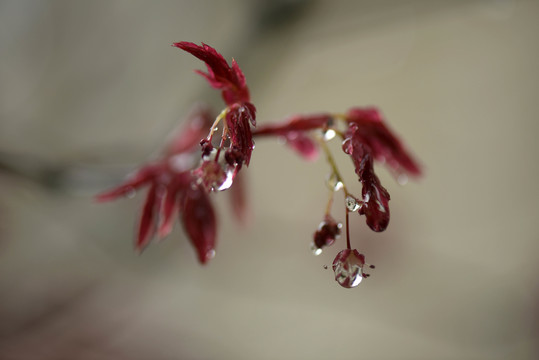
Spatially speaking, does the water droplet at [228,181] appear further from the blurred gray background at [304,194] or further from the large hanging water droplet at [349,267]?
the blurred gray background at [304,194]

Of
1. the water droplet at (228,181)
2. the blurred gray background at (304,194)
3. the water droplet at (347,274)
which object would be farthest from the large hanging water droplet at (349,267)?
the blurred gray background at (304,194)

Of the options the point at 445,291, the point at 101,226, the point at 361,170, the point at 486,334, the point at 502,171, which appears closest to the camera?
the point at 361,170

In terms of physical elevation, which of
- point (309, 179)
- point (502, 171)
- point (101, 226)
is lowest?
point (101, 226)

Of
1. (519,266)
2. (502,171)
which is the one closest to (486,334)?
(519,266)

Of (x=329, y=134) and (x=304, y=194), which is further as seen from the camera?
(x=304, y=194)

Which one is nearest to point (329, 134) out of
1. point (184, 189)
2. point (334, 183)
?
point (334, 183)

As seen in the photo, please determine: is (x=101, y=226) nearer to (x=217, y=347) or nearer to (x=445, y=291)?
(x=217, y=347)

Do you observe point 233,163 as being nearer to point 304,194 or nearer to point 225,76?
point 225,76

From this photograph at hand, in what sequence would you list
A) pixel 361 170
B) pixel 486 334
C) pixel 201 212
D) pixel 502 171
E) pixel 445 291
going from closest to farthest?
pixel 361 170
pixel 201 212
pixel 486 334
pixel 445 291
pixel 502 171

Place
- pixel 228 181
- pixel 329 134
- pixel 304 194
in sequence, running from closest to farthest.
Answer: pixel 228 181 → pixel 329 134 → pixel 304 194
